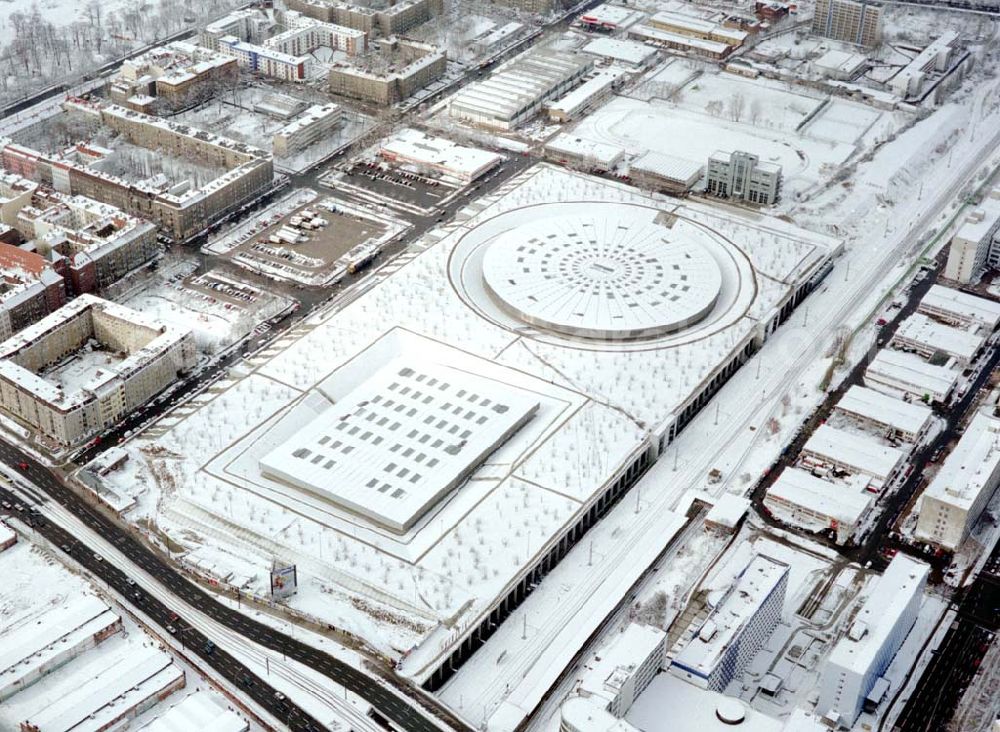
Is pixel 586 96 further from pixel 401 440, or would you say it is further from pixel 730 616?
pixel 730 616

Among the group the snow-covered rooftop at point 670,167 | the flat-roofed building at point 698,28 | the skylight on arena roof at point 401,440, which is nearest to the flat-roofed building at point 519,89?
the flat-roofed building at point 698,28

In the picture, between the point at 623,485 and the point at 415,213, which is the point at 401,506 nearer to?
the point at 623,485

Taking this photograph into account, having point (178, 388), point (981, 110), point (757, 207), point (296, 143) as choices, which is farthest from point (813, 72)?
point (178, 388)

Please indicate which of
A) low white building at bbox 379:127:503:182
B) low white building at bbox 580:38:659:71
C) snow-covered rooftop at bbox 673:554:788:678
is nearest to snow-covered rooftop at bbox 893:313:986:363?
snow-covered rooftop at bbox 673:554:788:678

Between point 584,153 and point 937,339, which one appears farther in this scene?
point 584,153

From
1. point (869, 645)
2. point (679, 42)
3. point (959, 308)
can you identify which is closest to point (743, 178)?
point (959, 308)

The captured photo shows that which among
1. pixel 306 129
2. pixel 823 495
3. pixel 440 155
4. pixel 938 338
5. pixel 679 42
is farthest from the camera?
pixel 679 42
